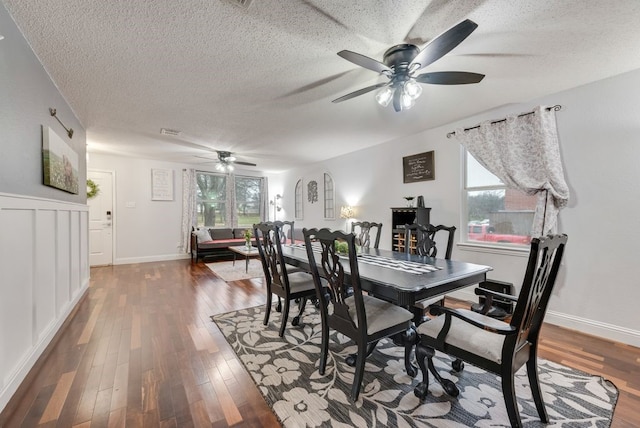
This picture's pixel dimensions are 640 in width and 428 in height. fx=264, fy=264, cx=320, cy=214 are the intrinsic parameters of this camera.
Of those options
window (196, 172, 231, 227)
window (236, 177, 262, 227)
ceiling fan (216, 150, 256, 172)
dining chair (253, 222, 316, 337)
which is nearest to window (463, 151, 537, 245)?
dining chair (253, 222, 316, 337)

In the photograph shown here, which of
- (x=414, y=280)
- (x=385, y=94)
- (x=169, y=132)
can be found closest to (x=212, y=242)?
(x=169, y=132)

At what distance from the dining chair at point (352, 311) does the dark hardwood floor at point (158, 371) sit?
0.61 meters

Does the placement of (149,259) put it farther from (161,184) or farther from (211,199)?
(211,199)

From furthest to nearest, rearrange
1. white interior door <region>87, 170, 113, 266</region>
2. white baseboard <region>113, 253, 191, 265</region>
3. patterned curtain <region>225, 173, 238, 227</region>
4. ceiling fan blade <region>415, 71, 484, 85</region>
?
patterned curtain <region>225, 173, 238, 227</region>, white baseboard <region>113, 253, 191, 265</region>, white interior door <region>87, 170, 113, 266</region>, ceiling fan blade <region>415, 71, 484, 85</region>

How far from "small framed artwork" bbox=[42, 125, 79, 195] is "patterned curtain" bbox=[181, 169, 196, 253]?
3385 mm

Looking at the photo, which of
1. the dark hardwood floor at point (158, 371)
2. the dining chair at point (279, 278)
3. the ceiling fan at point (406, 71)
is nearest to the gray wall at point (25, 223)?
the dark hardwood floor at point (158, 371)

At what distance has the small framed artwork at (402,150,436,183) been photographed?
3838 millimetres

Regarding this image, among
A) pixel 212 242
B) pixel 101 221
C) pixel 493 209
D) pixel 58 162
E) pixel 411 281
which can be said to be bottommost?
pixel 212 242

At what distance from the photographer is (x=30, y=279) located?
6.33 ft

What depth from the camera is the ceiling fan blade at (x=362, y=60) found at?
1588mm

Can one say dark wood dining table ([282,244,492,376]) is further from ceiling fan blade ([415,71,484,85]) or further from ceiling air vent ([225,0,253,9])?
ceiling air vent ([225,0,253,9])

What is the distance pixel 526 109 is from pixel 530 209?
1.10m

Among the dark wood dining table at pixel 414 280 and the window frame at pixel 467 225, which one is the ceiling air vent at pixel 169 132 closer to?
the dark wood dining table at pixel 414 280

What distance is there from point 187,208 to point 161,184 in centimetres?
80
